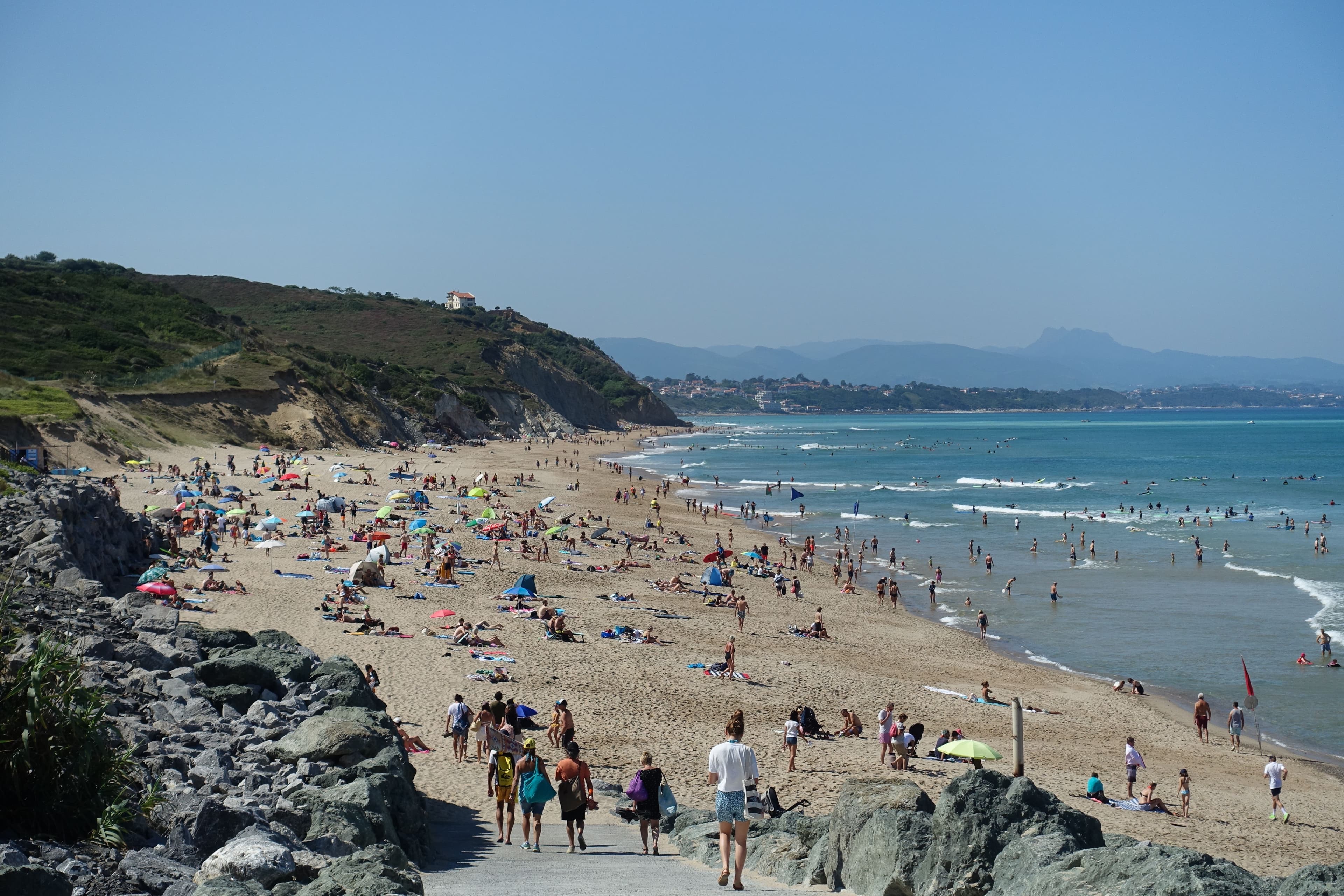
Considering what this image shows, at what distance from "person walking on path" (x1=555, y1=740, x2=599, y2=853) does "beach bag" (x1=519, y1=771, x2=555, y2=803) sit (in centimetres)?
12

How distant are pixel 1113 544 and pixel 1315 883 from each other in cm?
3677

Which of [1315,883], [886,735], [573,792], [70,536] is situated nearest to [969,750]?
[886,735]

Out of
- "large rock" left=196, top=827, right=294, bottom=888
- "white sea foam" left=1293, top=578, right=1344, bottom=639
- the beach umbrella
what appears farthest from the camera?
"white sea foam" left=1293, top=578, right=1344, bottom=639

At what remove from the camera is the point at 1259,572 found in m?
33.5

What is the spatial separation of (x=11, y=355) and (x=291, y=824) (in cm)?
5131

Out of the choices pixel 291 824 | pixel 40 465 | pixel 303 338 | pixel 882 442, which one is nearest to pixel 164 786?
pixel 291 824

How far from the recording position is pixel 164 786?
295 inches

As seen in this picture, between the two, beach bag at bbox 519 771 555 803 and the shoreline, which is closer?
beach bag at bbox 519 771 555 803

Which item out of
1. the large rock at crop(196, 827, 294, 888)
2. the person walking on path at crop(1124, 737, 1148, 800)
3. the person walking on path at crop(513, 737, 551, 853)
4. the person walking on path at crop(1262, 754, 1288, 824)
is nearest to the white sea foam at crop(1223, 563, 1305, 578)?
the person walking on path at crop(1262, 754, 1288, 824)

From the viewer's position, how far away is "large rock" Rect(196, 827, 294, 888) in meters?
6.14

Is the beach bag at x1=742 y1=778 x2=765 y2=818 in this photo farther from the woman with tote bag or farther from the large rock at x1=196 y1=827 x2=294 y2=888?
the large rock at x1=196 y1=827 x2=294 y2=888

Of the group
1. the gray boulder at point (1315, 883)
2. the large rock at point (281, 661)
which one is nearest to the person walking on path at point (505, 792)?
the large rock at point (281, 661)

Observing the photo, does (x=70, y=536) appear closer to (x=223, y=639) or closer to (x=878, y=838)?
(x=223, y=639)

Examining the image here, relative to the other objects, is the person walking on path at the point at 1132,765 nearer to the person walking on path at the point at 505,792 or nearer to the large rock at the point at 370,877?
the person walking on path at the point at 505,792
